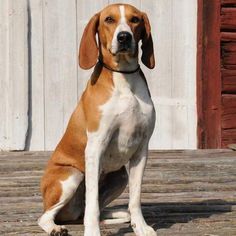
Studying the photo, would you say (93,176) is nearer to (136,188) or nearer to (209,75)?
(136,188)

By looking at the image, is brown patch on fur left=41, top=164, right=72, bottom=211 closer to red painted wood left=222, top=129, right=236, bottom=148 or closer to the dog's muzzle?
the dog's muzzle

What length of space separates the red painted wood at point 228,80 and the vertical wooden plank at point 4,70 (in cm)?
214

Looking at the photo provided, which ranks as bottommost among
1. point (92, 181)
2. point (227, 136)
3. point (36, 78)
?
point (227, 136)

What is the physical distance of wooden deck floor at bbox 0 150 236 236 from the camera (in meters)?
4.72


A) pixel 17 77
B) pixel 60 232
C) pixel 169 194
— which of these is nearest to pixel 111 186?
pixel 60 232

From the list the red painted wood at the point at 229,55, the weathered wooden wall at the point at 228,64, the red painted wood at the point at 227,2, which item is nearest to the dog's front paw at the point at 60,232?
the weathered wooden wall at the point at 228,64

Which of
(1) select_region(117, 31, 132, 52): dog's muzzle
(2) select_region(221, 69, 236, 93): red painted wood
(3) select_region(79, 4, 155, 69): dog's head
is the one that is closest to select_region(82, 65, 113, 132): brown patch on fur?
(3) select_region(79, 4, 155, 69): dog's head

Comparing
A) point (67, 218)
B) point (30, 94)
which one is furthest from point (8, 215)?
point (30, 94)

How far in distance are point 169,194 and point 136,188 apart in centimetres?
127

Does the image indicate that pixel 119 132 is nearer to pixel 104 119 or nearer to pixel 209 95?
pixel 104 119

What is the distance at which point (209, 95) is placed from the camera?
7.96m

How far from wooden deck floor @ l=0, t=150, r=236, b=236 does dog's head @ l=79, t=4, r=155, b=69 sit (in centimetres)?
103

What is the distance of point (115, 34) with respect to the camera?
434cm

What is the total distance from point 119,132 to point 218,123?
3665 millimetres
